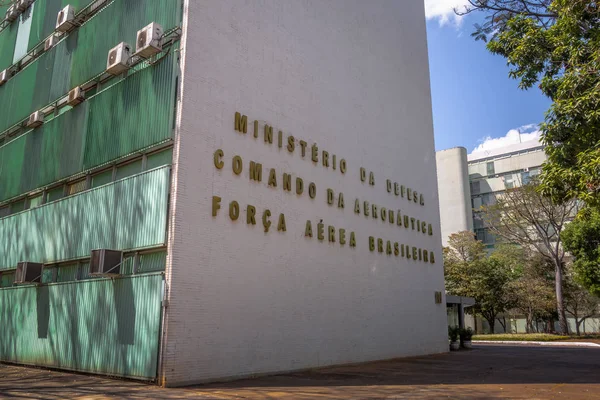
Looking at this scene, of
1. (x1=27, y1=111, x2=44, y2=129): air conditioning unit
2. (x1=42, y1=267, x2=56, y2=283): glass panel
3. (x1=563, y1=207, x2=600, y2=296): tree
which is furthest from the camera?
(x1=563, y1=207, x2=600, y2=296): tree

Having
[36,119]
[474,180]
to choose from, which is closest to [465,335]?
[36,119]

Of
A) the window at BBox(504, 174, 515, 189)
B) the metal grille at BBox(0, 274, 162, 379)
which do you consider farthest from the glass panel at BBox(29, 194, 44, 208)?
the window at BBox(504, 174, 515, 189)

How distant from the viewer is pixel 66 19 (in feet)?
52.4

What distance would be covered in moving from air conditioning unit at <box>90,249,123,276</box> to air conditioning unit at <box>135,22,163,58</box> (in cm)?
519

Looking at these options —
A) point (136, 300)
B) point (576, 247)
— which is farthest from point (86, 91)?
point (576, 247)

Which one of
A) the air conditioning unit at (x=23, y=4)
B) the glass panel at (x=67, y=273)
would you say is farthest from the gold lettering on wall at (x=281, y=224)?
the air conditioning unit at (x=23, y=4)

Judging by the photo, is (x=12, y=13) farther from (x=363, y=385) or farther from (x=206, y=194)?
(x=363, y=385)

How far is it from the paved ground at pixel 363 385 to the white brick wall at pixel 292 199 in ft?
3.22

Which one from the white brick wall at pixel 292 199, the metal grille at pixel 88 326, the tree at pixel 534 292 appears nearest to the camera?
the metal grille at pixel 88 326

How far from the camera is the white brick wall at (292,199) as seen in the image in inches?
433

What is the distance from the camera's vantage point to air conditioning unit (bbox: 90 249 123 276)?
11.2m

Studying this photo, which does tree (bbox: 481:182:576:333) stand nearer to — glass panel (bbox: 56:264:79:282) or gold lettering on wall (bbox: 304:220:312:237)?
gold lettering on wall (bbox: 304:220:312:237)

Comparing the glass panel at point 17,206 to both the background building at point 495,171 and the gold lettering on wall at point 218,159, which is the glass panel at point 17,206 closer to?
the gold lettering on wall at point 218,159

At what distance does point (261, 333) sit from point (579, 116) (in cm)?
919
